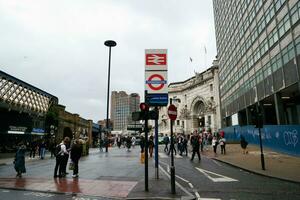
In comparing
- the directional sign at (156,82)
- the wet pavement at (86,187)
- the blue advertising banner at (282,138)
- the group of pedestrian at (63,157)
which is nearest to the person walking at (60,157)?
the group of pedestrian at (63,157)

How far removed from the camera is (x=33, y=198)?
307 inches

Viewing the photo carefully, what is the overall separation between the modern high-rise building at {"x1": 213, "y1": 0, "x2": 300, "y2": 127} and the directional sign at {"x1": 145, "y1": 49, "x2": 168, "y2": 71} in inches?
265

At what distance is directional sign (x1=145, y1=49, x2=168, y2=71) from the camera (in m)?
10.5

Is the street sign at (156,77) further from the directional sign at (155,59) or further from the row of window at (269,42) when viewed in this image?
the row of window at (269,42)

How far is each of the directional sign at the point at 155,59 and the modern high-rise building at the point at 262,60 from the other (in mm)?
6738

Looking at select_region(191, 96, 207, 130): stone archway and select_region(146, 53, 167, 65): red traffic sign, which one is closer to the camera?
select_region(146, 53, 167, 65): red traffic sign

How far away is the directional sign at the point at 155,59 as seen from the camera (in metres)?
10.5

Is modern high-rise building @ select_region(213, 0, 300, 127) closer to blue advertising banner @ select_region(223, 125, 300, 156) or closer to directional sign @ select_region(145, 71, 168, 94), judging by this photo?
blue advertising banner @ select_region(223, 125, 300, 156)

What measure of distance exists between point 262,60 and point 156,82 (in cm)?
2648

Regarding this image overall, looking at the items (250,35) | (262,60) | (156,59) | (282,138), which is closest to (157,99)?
(156,59)

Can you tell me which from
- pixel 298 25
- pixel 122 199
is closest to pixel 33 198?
pixel 122 199

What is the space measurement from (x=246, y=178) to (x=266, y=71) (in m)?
23.3

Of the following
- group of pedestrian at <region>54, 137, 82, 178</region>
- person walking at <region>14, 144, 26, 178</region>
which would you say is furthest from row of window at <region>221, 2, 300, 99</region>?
person walking at <region>14, 144, 26, 178</region>

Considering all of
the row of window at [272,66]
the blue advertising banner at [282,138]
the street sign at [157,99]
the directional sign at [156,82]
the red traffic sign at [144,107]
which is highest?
the row of window at [272,66]
